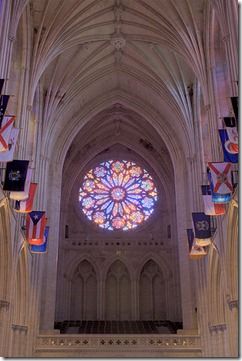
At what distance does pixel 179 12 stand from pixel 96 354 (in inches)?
639

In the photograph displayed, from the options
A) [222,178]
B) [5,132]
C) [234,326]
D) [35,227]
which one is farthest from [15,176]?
[234,326]

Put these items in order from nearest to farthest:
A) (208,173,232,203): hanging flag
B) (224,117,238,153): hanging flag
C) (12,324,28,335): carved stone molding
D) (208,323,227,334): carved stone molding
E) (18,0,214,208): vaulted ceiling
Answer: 1. (224,117,238,153): hanging flag
2. (208,173,232,203): hanging flag
3. (208,323,227,334): carved stone molding
4. (12,324,28,335): carved stone molding
5. (18,0,214,208): vaulted ceiling

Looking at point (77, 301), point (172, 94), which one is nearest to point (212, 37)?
point (172, 94)

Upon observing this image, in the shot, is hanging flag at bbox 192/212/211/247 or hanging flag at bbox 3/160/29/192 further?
hanging flag at bbox 192/212/211/247

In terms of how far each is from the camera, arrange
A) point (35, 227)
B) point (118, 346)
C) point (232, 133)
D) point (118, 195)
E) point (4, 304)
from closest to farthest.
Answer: point (232, 133) < point (4, 304) < point (35, 227) < point (118, 346) < point (118, 195)

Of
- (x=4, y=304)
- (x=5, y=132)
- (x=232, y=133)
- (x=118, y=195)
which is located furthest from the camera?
(x=118, y=195)

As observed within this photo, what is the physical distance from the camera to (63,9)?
23.5 m

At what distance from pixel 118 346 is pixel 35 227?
7243 mm

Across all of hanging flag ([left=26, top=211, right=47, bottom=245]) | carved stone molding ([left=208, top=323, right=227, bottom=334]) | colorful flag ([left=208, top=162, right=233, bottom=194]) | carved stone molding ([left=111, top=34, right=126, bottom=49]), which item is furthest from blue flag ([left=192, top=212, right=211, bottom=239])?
carved stone molding ([left=111, top=34, right=126, bottom=49])

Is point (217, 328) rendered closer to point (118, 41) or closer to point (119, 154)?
point (118, 41)

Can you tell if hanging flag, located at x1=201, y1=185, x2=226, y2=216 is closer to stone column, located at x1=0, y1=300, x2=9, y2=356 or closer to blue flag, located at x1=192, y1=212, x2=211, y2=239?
blue flag, located at x1=192, y1=212, x2=211, y2=239

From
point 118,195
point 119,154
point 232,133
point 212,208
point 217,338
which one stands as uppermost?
point 119,154

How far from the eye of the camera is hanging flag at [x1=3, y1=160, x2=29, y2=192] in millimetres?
15820

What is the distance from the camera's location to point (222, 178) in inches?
655
